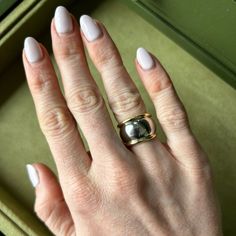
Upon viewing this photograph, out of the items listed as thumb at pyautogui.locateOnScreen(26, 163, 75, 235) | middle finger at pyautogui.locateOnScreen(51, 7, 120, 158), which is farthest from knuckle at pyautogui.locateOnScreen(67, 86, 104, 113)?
thumb at pyautogui.locateOnScreen(26, 163, 75, 235)

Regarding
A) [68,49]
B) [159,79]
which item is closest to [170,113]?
[159,79]

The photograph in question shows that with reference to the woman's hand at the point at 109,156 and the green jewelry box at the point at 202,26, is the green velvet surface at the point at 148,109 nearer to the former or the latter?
the green jewelry box at the point at 202,26

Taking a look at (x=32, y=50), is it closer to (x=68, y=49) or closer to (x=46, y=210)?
(x=68, y=49)

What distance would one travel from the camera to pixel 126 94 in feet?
1.81

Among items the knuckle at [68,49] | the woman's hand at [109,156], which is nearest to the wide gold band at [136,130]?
the woman's hand at [109,156]

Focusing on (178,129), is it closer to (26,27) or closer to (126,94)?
(126,94)

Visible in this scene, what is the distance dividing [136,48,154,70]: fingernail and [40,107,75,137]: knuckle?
0.11 meters

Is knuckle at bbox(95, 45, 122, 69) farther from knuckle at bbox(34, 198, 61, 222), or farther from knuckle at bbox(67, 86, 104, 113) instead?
knuckle at bbox(34, 198, 61, 222)

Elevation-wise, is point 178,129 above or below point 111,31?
below

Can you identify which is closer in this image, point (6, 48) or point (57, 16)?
point (57, 16)

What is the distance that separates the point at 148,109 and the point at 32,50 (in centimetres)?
23

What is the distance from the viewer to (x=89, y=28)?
1.79 feet

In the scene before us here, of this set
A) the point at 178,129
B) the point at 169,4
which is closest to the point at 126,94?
the point at 178,129

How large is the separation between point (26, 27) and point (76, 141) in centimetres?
24
